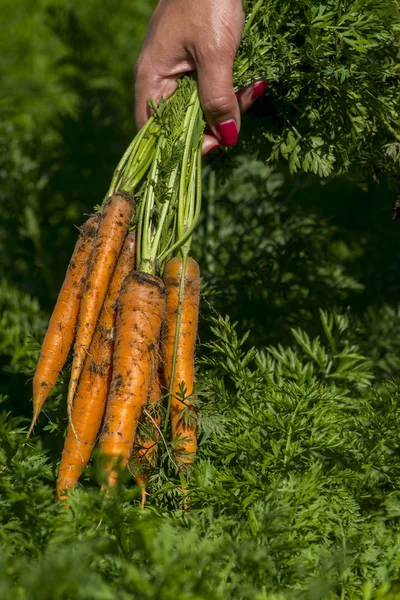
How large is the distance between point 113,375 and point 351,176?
1373 mm

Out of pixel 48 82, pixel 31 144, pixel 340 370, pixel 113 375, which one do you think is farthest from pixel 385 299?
pixel 48 82

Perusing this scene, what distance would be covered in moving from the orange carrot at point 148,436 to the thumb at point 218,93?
0.76 metres

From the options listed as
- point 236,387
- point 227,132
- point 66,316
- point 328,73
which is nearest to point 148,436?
point 236,387

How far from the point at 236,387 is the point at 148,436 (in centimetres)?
34

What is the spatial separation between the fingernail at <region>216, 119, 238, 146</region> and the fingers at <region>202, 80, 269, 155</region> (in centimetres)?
4

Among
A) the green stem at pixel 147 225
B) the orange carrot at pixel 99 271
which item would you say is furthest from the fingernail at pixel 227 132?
the orange carrot at pixel 99 271

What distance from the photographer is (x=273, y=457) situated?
2070 millimetres

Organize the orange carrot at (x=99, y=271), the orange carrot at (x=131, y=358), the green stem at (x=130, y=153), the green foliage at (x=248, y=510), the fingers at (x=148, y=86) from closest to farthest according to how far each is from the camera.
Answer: the green foliage at (x=248, y=510) < the orange carrot at (x=131, y=358) < the orange carrot at (x=99, y=271) < the green stem at (x=130, y=153) < the fingers at (x=148, y=86)

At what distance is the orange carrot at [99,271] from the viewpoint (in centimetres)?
227

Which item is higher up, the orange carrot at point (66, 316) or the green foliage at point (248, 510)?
the orange carrot at point (66, 316)

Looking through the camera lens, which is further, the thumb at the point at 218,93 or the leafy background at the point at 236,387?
the thumb at the point at 218,93

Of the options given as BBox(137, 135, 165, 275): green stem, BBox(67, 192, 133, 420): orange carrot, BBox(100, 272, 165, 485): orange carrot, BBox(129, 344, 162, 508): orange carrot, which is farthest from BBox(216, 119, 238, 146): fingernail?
BBox(129, 344, 162, 508): orange carrot

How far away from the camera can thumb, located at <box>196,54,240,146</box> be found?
90.5 inches

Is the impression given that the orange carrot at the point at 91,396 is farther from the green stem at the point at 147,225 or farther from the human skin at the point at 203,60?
the human skin at the point at 203,60
